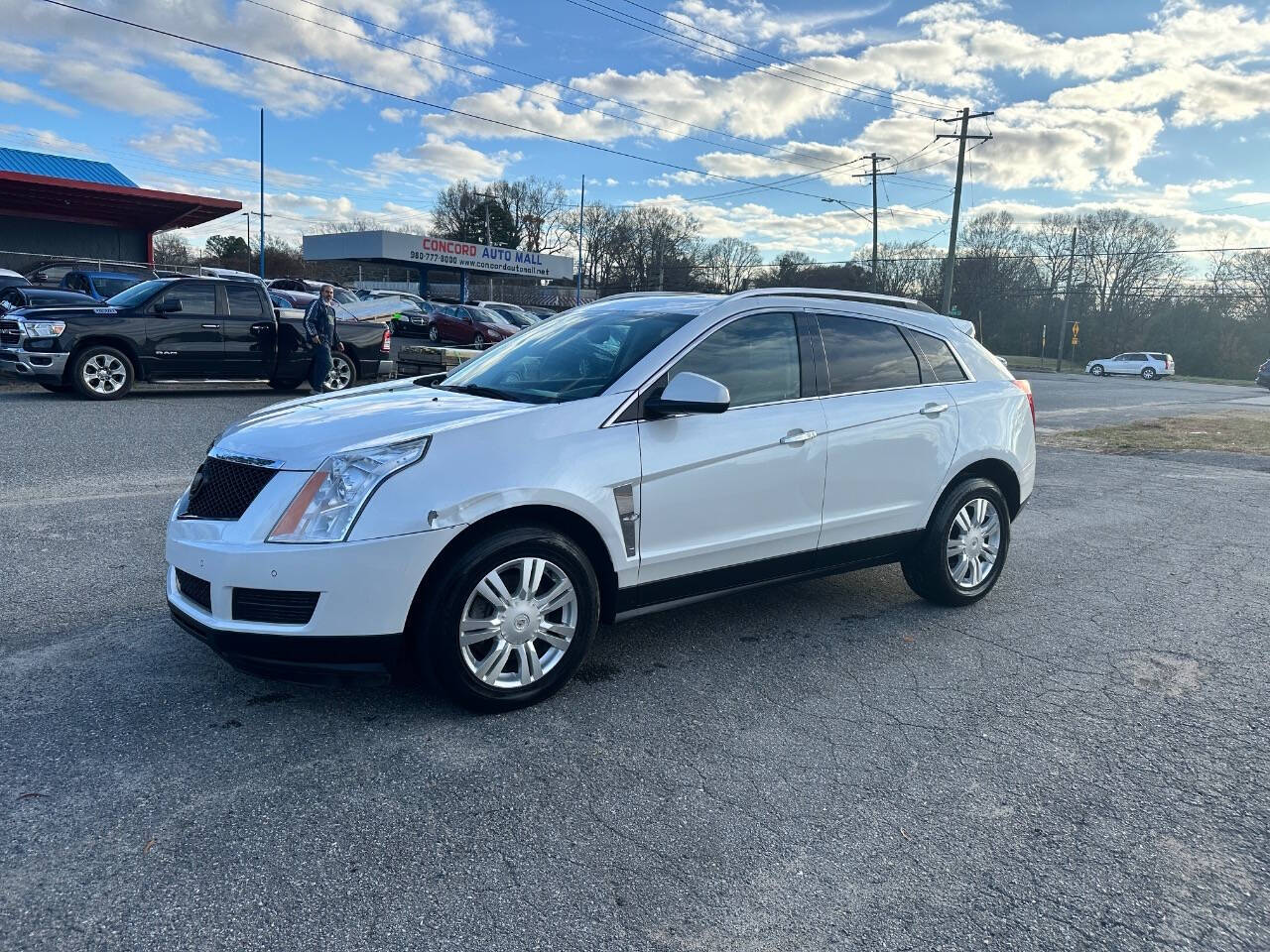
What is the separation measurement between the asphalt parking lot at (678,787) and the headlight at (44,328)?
8584 mm

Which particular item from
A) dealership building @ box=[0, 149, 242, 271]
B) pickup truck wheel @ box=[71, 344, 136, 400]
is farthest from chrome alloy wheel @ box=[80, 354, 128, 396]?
dealership building @ box=[0, 149, 242, 271]

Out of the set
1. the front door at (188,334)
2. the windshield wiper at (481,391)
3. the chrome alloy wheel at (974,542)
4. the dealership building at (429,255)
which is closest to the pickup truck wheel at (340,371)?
the front door at (188,334)

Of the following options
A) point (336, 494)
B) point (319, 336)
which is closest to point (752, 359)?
point (336, 494)

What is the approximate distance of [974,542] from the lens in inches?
206

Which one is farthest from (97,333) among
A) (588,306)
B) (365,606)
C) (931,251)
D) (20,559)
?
(931,251)

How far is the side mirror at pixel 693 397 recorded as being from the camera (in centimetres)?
375

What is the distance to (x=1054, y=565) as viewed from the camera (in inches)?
249

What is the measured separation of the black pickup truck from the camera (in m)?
12.2

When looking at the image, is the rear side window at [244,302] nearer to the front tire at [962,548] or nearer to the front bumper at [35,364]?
the front bumper at [35,364]

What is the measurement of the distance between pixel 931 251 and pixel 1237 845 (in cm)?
8471

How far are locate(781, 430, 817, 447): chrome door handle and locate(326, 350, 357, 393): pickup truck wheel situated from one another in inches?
460

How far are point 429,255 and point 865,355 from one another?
152 ft

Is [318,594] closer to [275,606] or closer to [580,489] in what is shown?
[275,606]

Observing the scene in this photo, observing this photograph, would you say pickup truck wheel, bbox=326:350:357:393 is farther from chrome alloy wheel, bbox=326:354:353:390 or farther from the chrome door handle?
the chrome door handle
